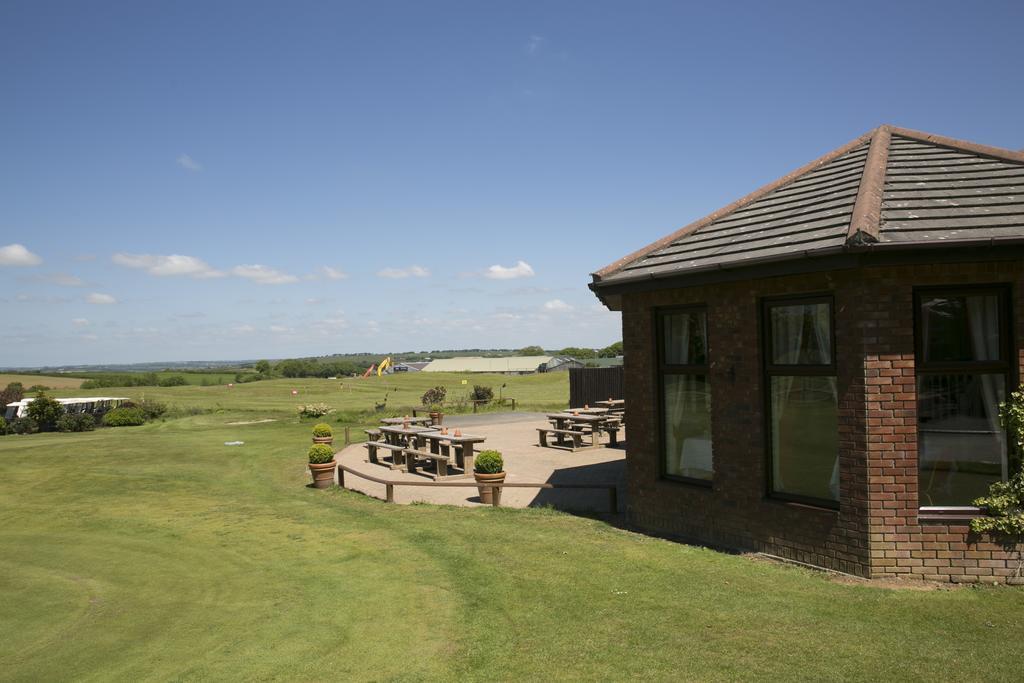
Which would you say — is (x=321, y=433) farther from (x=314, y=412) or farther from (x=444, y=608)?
(x=314, y=412)

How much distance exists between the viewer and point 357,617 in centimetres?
690

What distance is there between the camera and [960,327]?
22.9 ft

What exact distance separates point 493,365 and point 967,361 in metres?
116

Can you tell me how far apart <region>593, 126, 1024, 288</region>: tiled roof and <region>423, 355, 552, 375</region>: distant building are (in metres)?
90.6

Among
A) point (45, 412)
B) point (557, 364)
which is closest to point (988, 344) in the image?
point (45, 412)

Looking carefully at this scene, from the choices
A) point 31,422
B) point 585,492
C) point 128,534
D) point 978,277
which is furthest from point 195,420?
point 978,277

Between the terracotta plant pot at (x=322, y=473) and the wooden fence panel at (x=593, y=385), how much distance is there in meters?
16.8

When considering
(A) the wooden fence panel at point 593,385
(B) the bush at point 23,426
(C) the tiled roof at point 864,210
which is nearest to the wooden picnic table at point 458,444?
(C) the tiled roof at point 864,210

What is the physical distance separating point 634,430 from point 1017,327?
4680 mm

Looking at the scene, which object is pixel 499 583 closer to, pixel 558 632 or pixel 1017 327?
pixel 558 632

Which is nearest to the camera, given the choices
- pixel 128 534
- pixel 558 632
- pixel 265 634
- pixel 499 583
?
pixel 558 632

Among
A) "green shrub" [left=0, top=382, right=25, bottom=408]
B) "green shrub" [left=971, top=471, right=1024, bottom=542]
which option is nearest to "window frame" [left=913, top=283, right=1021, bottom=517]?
"green shrub" [left=971, top=471, right=1024, bottom=542]

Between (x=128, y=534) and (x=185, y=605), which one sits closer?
(x=185, y=605)

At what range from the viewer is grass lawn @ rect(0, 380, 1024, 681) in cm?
547
